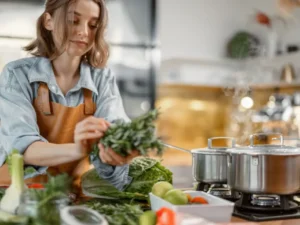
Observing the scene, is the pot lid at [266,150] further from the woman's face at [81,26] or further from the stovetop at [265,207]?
the woman's face at [81,26]

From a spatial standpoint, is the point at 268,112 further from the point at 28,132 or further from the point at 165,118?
the point at 28,132

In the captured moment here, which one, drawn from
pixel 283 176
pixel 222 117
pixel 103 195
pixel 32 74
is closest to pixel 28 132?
pixel 32 74

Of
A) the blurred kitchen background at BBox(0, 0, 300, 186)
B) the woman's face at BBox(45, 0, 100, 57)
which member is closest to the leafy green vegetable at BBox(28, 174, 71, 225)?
the woman's face at BBox(45, 0, 100, 57)

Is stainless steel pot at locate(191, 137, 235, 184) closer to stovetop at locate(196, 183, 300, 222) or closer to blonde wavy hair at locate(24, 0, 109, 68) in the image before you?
stovetop at locate(196, 183, 300, 222)

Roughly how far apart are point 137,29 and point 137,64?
33 cm

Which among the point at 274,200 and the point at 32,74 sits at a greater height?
the point at 32,74

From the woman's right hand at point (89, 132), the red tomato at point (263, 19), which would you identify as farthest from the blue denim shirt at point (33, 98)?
the red tomato at point (263, 19)

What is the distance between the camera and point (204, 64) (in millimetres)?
5016

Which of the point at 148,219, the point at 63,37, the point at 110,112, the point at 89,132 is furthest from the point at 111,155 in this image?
the point at 63,37

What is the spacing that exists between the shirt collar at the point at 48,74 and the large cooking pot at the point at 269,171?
0.53 metres

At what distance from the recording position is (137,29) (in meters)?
4.61

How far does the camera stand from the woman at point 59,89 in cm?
147

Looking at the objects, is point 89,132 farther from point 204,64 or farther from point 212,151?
point 204,64

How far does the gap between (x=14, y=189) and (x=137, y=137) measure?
1.05 ft
